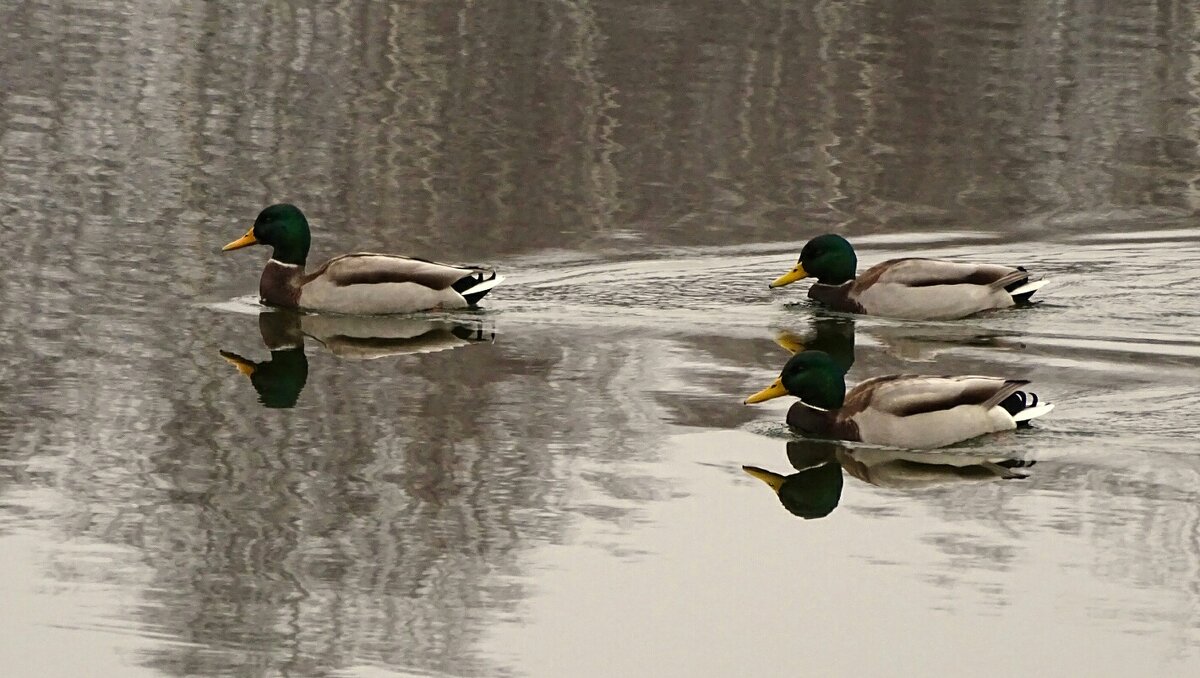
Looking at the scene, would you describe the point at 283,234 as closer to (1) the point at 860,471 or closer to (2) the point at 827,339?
(2) the point at 827,339

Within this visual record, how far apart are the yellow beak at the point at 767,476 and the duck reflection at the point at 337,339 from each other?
9.03 ft

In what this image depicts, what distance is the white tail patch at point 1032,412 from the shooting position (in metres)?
10.8

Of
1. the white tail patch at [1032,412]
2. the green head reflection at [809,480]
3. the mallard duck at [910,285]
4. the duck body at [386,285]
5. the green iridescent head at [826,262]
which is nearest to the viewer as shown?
the green head reflection at [809,480]

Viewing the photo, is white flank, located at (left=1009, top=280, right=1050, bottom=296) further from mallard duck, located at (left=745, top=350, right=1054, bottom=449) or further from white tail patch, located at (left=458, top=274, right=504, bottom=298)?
white tail patch, located at (left=458, top=274, right=504, bottom=298)

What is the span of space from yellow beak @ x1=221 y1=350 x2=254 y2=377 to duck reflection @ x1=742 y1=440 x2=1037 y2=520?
10.4 feet

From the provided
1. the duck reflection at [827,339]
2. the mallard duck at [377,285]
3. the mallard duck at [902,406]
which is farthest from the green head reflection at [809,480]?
the mallard duck at [377,285]

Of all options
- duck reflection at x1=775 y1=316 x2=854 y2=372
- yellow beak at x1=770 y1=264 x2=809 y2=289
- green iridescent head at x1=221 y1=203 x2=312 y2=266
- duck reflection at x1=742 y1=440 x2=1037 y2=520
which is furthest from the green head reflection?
green iridescent head at x1=221 y1=203 x2=312 y2=266

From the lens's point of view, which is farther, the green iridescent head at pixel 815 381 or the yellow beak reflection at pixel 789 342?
the yellow beak reflection at pixel 789 342

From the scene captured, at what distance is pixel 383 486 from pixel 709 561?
1705 millimetres

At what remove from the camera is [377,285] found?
1366 cm

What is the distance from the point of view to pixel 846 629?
8148 millimetres

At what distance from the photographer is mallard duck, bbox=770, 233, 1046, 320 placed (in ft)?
45.5

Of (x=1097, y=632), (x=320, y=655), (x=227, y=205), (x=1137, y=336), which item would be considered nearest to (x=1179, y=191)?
(x=1137, y=336)

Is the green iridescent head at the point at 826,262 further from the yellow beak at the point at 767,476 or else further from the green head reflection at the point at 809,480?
the yellow beak at the point at 767,476
